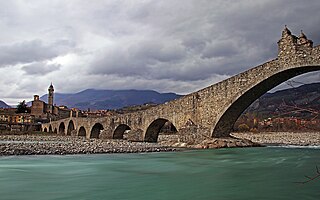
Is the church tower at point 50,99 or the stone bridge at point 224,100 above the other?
the church tower at point 50,99

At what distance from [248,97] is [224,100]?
4.87 feet

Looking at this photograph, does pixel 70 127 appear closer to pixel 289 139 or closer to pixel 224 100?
pixel 289 139

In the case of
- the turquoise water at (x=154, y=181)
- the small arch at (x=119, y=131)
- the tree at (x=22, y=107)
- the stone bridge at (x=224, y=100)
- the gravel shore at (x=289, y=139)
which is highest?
the tree at (x=22, y=107)

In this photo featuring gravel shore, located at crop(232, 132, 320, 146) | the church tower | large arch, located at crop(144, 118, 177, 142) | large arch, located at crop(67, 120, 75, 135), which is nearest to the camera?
large arch, located at crop(144, 118, 177, 142)

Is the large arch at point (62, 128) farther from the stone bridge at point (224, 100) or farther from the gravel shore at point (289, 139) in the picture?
the gravel shore at point (289, 139)

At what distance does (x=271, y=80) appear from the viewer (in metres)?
17.7

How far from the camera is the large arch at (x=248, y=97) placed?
16802 mm

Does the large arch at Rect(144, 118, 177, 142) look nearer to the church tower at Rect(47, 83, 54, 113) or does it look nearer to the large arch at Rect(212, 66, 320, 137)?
the large arch at Rect(212, 66, 320, 137)

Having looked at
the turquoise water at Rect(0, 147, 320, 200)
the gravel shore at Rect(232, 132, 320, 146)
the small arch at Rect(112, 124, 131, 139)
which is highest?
the small arch at Rect(112, 124, 131, 139)

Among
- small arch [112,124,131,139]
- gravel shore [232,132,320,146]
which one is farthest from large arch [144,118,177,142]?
gravel shore [232,132,320,146]

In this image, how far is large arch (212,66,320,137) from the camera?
16.8 m

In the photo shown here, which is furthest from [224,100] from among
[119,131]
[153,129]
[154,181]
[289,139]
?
[289,139]

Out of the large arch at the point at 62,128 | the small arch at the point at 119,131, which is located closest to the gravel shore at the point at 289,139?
the small arch at the point at 119,131

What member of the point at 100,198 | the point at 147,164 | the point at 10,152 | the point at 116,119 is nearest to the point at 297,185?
the point at 100,198
